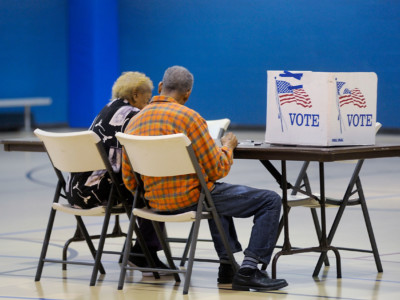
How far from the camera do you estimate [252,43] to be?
15.2m

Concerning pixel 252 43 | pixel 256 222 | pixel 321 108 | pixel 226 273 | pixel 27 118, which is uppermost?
pixel 252 43

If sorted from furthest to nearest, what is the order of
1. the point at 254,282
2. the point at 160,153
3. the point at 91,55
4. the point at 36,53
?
the point at 91,55, the point at 36,53, the point at 254,282, the point at 160,153

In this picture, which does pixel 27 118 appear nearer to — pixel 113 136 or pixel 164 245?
pixel 113 136

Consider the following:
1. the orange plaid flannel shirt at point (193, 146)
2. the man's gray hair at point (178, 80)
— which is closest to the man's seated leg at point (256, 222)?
the orange plaid flannel shirt at point (193, 146)

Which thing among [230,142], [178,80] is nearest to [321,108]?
[230,142]

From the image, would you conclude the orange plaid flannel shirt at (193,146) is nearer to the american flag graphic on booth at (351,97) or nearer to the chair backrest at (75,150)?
the chair backrest at (75,150)

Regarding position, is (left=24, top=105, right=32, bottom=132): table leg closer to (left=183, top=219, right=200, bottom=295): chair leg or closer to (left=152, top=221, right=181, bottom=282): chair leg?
(left=152, top=221, right=181, bottom=282): chair leg

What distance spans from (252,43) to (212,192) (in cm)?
1119

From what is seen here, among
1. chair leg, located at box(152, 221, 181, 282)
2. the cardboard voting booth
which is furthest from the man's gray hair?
chair leg, located at box(152, 221, 181, 282)

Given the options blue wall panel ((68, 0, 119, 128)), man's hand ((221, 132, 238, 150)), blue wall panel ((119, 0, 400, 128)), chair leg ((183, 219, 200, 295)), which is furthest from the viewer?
blue wall panel ((68, 0, 119, 128))

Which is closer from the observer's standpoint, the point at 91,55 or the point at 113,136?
the point at 113,136

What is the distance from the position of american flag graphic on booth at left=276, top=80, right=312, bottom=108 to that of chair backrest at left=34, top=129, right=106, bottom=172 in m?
0.94

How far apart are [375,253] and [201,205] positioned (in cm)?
113

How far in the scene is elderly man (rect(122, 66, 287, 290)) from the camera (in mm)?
4125
